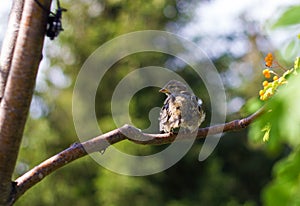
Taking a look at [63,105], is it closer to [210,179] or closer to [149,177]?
[149,177]

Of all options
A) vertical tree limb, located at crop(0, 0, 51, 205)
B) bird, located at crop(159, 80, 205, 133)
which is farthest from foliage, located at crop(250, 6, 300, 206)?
bird, located at crop(159, 80, 205, 133)

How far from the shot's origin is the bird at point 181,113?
60.6 inches

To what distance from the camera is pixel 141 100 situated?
5.43m

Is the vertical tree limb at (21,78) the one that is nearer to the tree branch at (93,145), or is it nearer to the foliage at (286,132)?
the tree branch at (93,145)

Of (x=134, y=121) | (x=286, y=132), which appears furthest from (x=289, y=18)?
(x=134, y=121)

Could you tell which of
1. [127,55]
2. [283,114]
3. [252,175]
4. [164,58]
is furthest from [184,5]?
[283,114]

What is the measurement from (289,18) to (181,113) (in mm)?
1132

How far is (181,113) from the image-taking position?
1616 millimetres

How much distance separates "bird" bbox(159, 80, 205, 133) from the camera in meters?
1.54

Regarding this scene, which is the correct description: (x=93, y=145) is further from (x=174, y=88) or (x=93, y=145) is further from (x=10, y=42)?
(x=174, y=88)

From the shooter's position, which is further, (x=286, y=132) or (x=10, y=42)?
(x=10, y=42)

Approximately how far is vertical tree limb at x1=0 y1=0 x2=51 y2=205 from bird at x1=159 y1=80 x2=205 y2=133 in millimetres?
626

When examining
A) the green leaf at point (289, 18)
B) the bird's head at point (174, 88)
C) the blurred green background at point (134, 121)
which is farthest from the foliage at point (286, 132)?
the blurred green background at point (134, 121)

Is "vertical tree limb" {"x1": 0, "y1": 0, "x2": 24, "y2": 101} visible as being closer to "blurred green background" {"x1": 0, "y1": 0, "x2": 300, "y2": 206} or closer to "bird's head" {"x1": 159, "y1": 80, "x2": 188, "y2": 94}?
"bird's head" {"x1": 159, "y1": 80, "x2": 188, "y2": 94}
